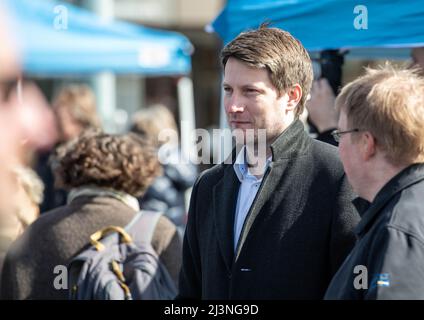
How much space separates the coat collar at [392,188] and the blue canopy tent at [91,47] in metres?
5.62

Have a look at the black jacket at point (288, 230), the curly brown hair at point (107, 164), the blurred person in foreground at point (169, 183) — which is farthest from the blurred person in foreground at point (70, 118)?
the black jacket at point (288, 230)

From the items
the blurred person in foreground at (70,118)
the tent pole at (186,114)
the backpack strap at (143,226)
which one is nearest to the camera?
the backpack strap at (143,226)

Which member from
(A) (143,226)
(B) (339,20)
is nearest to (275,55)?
(B) (339,20)

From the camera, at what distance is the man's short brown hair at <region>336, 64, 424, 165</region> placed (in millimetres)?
1938

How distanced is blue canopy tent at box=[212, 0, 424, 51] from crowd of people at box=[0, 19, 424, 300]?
283 mm

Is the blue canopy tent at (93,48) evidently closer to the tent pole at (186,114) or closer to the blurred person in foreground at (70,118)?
the tent pole at (186,114)

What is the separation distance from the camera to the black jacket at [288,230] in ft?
7.66

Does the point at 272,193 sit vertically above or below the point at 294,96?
below

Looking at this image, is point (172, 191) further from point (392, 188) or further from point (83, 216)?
point (392, 188)

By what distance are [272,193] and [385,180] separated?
20.2 inches

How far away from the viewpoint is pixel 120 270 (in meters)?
3.09
